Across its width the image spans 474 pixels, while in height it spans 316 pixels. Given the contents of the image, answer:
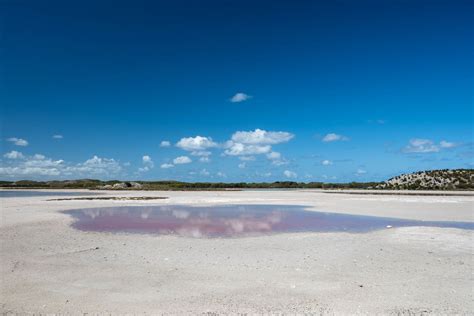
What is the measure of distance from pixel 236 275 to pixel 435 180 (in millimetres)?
93951

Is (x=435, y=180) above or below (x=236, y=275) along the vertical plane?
above

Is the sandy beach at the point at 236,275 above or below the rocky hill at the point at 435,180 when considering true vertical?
below

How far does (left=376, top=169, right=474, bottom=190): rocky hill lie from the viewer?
85.8 m

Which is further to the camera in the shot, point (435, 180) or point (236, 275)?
point (435, 180)

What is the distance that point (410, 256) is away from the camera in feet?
40.5

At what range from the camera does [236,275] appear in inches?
389

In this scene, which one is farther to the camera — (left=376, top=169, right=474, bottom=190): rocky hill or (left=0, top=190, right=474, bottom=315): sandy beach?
(left=376, top=169, right=474, bottom=190): rocky hill

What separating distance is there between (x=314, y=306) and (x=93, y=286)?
5183mm

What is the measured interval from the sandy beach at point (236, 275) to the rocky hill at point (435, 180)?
7982 cm

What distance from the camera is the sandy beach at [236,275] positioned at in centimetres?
768

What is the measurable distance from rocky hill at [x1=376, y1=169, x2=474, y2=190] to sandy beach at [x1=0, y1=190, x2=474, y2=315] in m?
79.8

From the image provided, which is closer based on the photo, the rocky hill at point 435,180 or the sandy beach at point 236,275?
the sandy beach at point 236,275

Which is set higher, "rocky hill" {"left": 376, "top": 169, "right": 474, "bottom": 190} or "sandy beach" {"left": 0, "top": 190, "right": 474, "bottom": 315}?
"rocky hill" {"left": 376, "top": 169, "right": 474, "bottom": 190}

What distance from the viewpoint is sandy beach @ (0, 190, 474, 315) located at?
7680 millimetres
